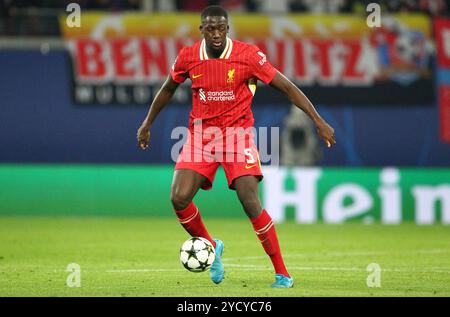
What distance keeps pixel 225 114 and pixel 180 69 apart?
2.03 feet

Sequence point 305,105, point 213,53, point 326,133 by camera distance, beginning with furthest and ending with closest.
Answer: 1. point 213,53
2. point 305,105
3. point 326,133

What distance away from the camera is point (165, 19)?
68.8 ft

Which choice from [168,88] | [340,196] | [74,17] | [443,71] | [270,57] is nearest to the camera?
[168,88]

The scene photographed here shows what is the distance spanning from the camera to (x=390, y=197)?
60.7ft

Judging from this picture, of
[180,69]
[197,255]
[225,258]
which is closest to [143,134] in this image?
[180,69]

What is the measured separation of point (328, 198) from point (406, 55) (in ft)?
13.4

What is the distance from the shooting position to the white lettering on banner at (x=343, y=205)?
18578mm

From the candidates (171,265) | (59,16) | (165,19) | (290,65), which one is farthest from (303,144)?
(171,265)

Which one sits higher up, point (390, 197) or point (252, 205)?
point (252, 205)

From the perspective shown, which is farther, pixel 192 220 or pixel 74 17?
pixel 74 17

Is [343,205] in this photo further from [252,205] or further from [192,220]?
[252,205]

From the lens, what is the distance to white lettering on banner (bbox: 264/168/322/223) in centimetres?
1848

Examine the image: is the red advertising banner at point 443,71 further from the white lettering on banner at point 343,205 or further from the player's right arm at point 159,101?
the player's right arm at point 159,101

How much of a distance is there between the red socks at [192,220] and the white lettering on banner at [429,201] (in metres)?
9.06
